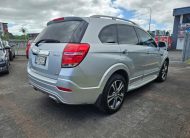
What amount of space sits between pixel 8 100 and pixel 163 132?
3.32 metres

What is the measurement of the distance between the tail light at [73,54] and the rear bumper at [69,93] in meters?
0.27

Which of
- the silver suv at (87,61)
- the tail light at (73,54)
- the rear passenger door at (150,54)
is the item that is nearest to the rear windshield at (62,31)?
the silver suv at (87,61)

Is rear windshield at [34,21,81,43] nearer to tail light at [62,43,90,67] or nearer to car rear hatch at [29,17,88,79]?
car rear hatch at [29,17,88,79]

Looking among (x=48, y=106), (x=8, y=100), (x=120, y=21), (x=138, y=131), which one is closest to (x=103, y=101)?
(x=138, y=131)

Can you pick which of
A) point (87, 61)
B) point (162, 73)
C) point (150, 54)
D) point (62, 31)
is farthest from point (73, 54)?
point (162, 73)

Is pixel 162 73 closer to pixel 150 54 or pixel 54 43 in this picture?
pixel 150 54

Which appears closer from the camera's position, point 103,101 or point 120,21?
point 103,101

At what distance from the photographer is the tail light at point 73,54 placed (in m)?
2.36

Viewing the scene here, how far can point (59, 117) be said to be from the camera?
2971 mm

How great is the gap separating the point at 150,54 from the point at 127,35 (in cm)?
111

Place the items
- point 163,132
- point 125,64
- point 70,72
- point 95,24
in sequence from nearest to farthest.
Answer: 1. point 70,72
2. point 163,132
3. point 95,24
4. point 125,64

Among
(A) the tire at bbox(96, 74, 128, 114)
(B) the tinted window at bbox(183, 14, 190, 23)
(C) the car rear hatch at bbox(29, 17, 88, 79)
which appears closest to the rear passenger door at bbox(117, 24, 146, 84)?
(A) the tire at bbox(96, 74, 128, 114)

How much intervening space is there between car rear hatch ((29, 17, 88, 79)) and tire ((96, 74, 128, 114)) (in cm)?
91

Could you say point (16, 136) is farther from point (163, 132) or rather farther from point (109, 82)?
point (163, 132)
